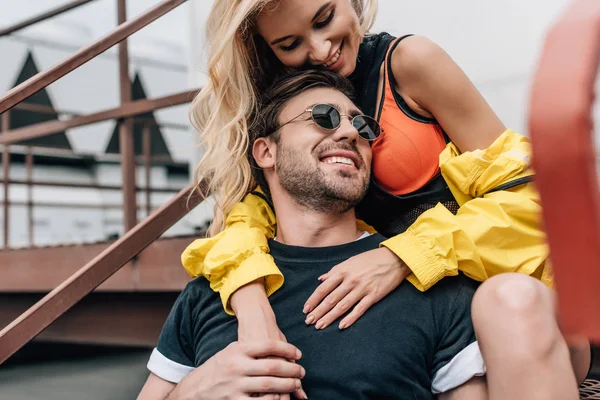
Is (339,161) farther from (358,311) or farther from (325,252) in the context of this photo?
(358,311)

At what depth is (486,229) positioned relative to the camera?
4.73ft

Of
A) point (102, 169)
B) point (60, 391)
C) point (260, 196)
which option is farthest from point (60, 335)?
point (102, 169)

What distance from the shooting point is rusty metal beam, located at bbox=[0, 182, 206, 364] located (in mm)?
2037

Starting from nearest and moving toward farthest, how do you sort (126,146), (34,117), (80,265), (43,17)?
(126,146)
(80,265)
(43,17)
(34,117)

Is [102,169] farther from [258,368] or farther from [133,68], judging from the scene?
[258,368]

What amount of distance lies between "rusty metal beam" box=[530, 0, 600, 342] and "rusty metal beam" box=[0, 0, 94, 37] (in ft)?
12.8

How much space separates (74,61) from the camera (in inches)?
87.9

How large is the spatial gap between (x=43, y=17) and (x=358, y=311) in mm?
3375

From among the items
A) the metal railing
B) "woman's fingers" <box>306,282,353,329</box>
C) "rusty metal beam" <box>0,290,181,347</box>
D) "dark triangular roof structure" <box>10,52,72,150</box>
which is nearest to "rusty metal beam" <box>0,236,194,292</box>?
"rusty metal beam" <box>0,290,181,347</box>

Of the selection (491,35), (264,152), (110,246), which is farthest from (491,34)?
(110,246)

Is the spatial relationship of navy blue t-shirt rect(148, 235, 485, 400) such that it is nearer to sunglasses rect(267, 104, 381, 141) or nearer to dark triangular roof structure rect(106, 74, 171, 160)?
sunglasses rect(267, 104, 381, 141)

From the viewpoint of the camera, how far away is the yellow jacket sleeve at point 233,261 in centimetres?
159

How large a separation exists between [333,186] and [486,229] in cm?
46

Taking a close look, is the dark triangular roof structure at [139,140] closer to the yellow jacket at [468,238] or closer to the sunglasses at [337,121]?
the sunglasses at [337,121]
